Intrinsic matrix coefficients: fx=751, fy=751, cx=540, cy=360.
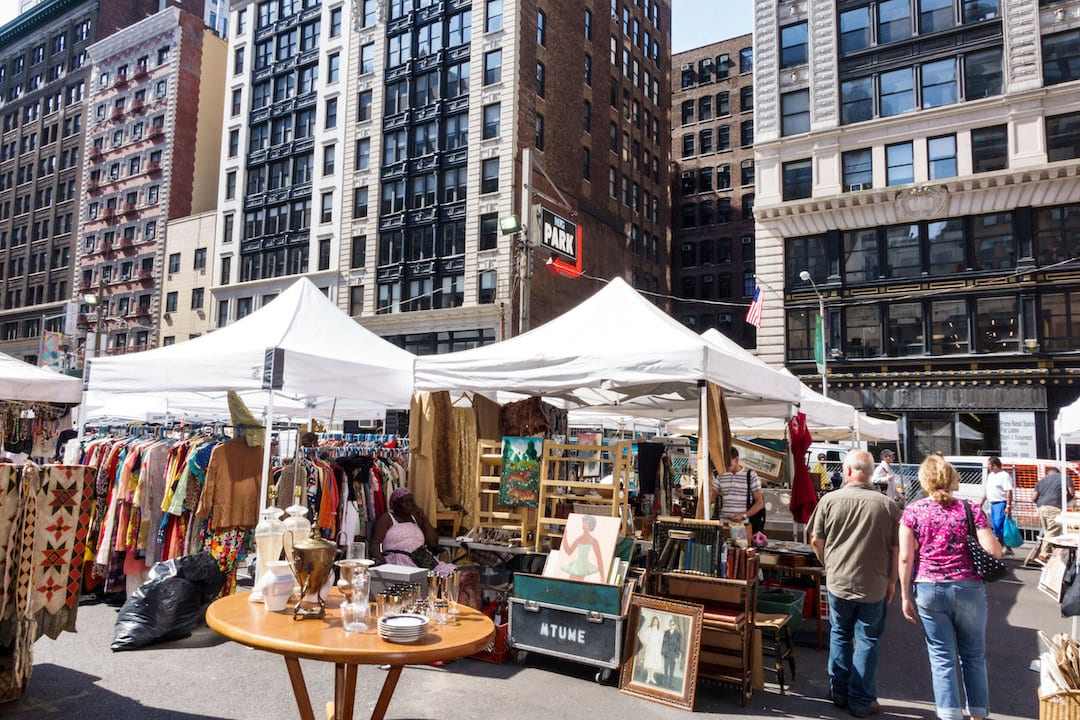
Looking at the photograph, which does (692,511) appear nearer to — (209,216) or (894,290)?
(894,290)

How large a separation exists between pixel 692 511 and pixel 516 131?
31.7m

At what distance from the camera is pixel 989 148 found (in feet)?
101

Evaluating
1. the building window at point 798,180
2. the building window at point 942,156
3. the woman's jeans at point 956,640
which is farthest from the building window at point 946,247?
the woman's jeans at point 956,640

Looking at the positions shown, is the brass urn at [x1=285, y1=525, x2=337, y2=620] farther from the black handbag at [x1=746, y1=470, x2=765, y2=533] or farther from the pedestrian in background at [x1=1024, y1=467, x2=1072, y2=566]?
the pedestrian in background at [x1=1024, y1=467, x2=1072, y2=566]

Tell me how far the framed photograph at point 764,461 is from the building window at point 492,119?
103 ft

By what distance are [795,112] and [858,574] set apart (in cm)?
3299

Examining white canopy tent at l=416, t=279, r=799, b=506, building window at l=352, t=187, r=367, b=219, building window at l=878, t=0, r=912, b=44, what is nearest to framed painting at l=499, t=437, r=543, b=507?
white canopy tent at l=416, t=279, r=799, b=506

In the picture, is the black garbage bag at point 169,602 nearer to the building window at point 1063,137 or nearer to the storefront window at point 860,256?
the storefront window at point 860,256

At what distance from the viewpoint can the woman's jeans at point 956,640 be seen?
568 cm

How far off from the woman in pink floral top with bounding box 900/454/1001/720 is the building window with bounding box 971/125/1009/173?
30088 millimetres

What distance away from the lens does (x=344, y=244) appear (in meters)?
45.2

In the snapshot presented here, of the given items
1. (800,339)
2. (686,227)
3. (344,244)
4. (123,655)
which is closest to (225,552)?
(123,655)

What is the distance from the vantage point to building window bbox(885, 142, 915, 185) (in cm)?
3222

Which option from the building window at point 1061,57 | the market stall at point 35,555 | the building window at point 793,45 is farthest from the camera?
the building window at point 793,45
